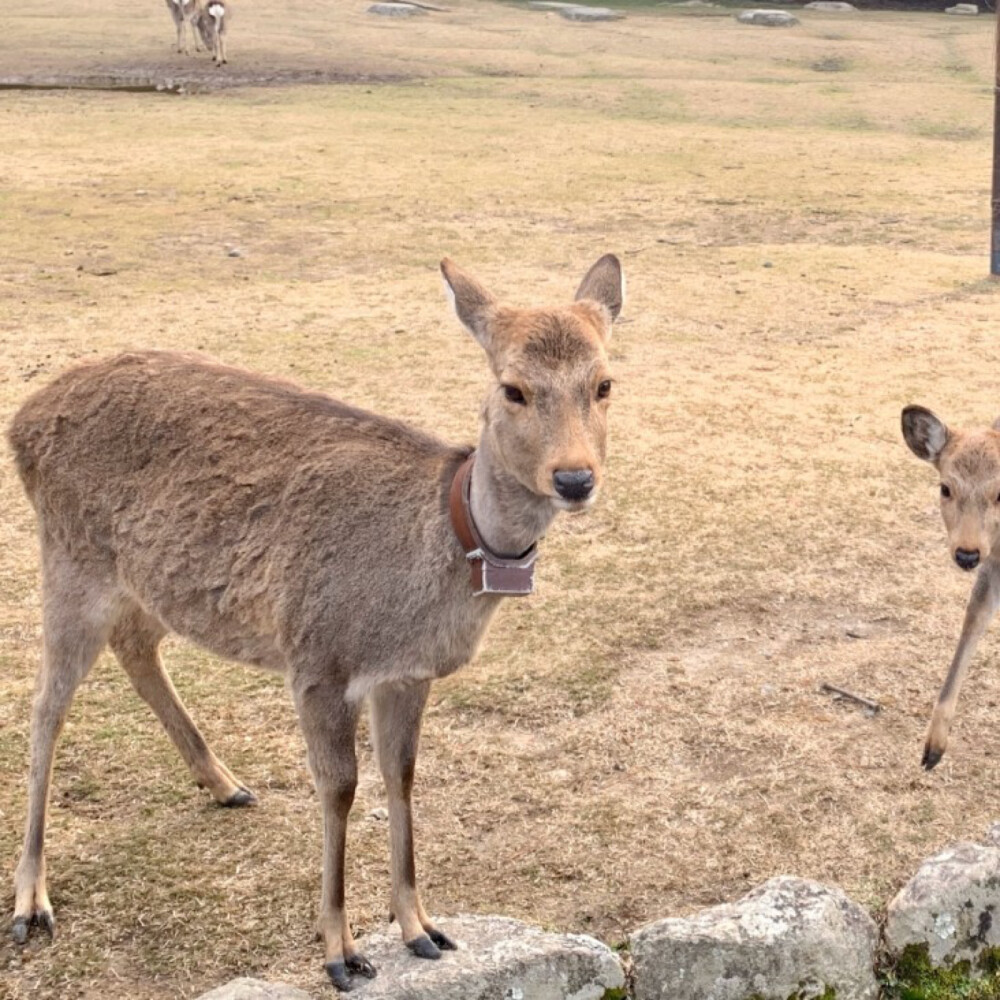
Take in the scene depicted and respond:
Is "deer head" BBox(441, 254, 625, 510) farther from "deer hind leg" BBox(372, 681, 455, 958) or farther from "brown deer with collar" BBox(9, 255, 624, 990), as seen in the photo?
"deer hind leg" BBox(372, 681, 455, 958)

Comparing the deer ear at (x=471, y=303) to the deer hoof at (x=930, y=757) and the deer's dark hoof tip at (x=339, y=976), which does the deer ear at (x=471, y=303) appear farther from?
the deer hoof at (x=930, y=757)

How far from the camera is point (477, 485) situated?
12.7 ft

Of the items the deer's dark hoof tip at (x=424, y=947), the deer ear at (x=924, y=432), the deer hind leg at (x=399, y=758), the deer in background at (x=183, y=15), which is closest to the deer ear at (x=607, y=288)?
the deer hind leg at (x=399, y=758)

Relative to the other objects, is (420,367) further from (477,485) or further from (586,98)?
(586,98)

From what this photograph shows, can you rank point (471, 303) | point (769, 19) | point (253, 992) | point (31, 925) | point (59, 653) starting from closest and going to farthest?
point (253, 992), point (471, 303), point (31, 925), point (59, 653), point (769, 19)

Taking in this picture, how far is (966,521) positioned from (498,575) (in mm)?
2073

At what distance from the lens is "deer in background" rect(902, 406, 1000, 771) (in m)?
5.03

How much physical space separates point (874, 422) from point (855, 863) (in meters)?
4.12

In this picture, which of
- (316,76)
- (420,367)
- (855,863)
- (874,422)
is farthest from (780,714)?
(316,76)

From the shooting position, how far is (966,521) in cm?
512

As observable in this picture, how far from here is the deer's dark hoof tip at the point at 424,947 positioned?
3867 millimetres

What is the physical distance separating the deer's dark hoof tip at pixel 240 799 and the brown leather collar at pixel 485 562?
1341 millimetres

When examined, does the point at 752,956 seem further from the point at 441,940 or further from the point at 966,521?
the point at 966,521

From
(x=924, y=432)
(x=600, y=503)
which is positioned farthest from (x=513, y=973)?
(x=600, y=503)
